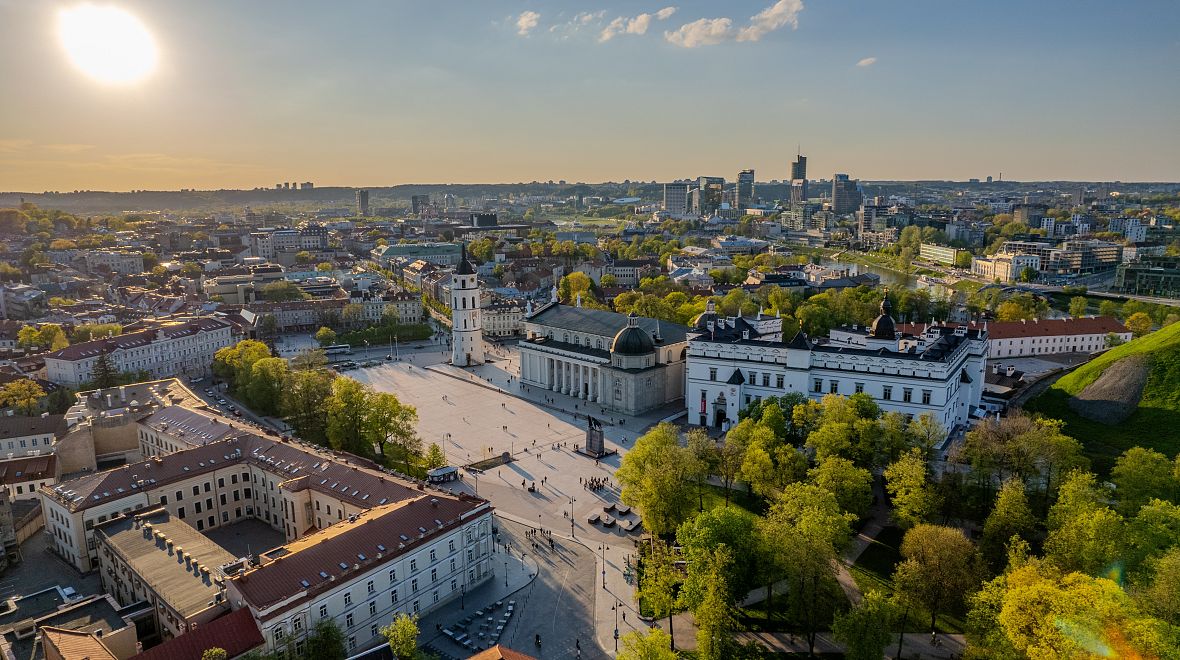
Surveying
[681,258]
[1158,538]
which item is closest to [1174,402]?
[1158,538]

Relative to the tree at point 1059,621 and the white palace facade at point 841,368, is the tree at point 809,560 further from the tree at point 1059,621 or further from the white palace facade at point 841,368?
the white palace facade at point 841,368

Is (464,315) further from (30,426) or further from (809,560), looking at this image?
(809,560)

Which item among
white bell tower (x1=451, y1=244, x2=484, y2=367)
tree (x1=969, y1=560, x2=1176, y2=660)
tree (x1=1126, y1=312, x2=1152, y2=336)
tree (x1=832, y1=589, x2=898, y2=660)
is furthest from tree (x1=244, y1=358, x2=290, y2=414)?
tree (x1=1126, y1=312, x2=1152, y2=336)

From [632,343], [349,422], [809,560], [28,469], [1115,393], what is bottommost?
[28,469]

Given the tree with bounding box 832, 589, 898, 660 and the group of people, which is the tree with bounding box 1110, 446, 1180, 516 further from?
the group of people

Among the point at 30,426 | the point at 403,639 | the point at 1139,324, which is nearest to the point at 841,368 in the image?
the point at 403,639

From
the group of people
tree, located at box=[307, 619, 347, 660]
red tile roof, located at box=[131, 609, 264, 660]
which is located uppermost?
red tile roof, located at box=[131, 609, 264, 660]

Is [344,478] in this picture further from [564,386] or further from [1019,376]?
[1019,376]
